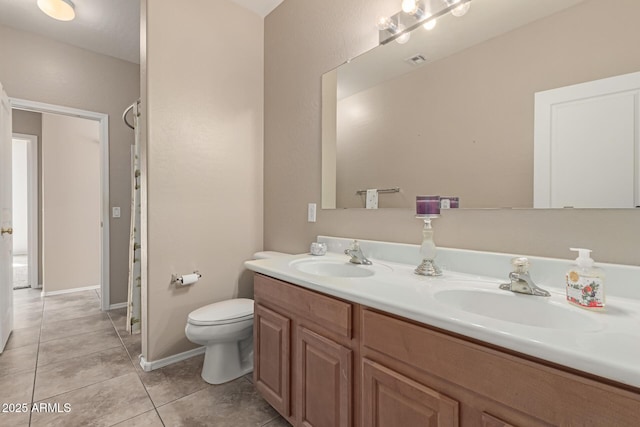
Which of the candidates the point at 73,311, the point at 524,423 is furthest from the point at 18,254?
the point at 524,423

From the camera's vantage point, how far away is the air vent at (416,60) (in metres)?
1.43

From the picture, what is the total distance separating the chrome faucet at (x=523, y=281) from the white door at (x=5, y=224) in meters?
3.27

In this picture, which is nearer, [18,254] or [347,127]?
[347,127]

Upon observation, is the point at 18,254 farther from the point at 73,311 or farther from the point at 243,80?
the point at 243,80

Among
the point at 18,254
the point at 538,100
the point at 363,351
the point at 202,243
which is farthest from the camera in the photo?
the point at 18,254

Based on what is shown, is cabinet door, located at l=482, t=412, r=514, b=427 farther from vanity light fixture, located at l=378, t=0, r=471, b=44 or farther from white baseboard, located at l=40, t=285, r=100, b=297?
white baseboard, located at l=40, t=285, r=100, b=297

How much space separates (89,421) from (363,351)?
1476mm

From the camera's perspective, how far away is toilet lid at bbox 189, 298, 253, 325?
1687 millimetres

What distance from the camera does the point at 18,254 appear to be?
22.0ft

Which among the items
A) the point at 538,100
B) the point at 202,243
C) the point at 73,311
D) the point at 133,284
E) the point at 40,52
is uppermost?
the point at 40,52

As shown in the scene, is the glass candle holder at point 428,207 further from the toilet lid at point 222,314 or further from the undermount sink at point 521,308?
the toilet lid at point 222,314

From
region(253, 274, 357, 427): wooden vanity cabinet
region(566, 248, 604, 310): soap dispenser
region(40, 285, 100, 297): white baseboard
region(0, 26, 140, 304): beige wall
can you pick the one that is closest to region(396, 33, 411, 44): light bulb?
region(566, 248, 604, 310): soap dispenser

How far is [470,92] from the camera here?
1.26m

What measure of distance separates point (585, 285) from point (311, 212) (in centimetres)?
146
